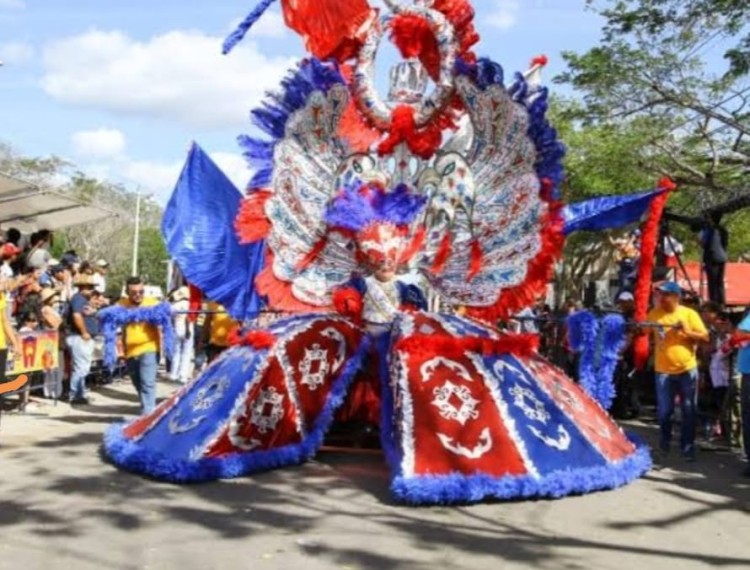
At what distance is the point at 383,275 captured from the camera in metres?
7.34

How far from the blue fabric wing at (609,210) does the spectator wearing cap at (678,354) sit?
0.93m

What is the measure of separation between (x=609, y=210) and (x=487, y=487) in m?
2.67

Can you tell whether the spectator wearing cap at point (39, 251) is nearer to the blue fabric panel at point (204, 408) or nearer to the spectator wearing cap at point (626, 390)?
the blue fabric panel at point (204, 408)

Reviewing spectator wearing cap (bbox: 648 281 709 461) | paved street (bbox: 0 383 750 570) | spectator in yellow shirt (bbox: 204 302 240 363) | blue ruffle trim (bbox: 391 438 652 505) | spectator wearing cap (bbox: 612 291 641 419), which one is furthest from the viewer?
spectator wearing cap (bbox: 612 291 641 419)

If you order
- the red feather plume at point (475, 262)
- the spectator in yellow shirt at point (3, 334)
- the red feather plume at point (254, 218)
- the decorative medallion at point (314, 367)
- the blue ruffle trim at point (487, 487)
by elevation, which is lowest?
the blue ruffle trim at point (487, 487)

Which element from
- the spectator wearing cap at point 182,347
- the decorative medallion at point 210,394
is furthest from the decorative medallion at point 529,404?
the spectator wearing cap at point 182,347

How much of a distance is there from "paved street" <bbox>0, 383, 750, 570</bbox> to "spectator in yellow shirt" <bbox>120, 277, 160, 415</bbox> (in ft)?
4.72

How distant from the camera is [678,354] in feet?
27.1

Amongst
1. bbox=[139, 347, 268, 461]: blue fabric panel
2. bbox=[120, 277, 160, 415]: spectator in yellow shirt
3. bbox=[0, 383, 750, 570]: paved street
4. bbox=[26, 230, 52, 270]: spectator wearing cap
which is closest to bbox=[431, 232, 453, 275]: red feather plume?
bbox=[139, 347, 268, 461]: blue fabric panel

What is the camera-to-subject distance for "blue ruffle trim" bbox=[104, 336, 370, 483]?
6.62m

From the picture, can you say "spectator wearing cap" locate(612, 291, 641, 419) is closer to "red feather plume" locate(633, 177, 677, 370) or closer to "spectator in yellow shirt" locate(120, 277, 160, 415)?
"red feather plume" locate(633, 177, 677, 370)

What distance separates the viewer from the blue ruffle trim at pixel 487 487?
6043 millimetres

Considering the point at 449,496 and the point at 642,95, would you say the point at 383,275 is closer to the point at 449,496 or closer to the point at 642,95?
the point at 449,496

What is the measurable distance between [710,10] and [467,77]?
889 cm
